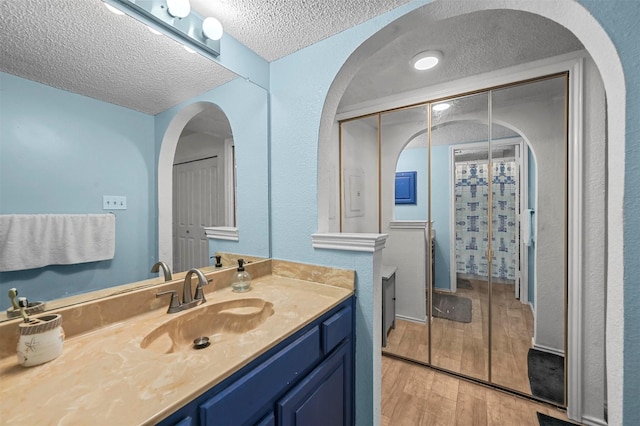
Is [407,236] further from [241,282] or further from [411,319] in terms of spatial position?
[241,282]

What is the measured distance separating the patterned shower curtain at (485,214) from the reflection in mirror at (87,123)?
77.1 inches

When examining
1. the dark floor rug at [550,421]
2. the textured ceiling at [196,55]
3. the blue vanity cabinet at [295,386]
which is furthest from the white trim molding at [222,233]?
the dark floor rug at [550,421]

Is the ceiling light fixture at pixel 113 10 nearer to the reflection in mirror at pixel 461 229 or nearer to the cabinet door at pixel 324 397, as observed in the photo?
the cabinet door at pixel 324 397

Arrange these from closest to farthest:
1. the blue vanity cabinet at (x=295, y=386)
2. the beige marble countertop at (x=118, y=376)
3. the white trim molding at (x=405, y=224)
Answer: the beige marble countertop at (x=118, y=376)
the blue vanity cabinet at (x=295, y=386)
the white trim molding at (x=405, y=224)

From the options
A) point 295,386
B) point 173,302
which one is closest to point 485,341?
point 295,386

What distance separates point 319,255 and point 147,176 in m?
0.91

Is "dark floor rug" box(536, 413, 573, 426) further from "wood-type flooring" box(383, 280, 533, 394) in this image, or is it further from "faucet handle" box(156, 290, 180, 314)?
"faucet handle" box(156, 290, 180, 314)

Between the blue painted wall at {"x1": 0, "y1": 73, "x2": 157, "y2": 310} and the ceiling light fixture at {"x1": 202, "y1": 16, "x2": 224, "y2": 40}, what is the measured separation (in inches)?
19.4

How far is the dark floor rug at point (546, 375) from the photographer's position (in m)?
1.65

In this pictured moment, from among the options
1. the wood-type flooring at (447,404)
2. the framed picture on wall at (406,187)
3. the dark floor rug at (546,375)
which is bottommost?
the wood-type flooring at (447,404)

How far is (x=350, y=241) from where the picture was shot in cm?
128

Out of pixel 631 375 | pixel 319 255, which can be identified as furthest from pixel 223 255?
pixel 631 375

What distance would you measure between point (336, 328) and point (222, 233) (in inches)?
32.7

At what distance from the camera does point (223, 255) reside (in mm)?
1436
